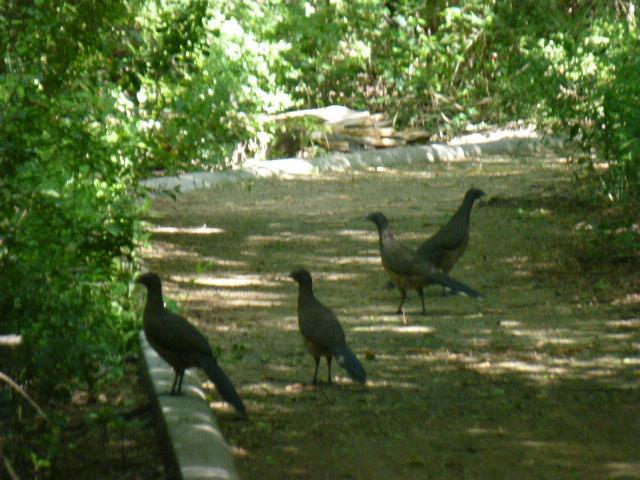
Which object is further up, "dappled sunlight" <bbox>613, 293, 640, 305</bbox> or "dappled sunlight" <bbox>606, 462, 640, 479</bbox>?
"dappled sunlight" <bbox>613, 293, 640, 305</bbox>

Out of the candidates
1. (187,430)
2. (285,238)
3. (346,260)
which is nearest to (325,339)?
(187,430)

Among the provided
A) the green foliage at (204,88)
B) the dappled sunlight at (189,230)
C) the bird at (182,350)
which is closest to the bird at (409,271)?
the green foliage at (204,88)

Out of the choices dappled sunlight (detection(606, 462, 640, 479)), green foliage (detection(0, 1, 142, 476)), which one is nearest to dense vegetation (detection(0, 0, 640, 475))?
green foliage (detection(0, 1, 142, 476))

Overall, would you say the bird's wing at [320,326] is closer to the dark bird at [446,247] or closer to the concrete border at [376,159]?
the dark bird at [446,247]

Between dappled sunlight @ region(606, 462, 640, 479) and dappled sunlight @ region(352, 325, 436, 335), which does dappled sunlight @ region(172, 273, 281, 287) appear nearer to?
dappled sunlight @ region(352, 325, 436, 335)

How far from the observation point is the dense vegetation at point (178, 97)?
21.7ft

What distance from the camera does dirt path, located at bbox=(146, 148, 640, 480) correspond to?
6637 millimetres

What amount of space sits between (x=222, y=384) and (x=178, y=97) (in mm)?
7154

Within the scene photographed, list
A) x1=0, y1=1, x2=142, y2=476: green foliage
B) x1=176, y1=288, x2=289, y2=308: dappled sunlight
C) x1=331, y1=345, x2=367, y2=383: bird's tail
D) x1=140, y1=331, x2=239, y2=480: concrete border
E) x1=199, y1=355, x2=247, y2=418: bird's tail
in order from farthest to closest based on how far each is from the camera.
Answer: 1. x1=176, y1=288, x2=289, y2=308: dappled sunlight
2. x1=331, y1=345, x2=367, y2=383: bird's tail
3. x1=199, y1=355, x2=247, y2=418: bird's tail
4. x1=0, y1=1, x2=142, y2=476: green foliage
5. x1=140, y1=331, x2=239, y2=480: concrete border

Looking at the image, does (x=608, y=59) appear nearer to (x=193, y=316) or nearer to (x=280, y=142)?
(x=193, y=316)

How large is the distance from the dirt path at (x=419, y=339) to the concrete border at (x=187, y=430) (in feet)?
0.69

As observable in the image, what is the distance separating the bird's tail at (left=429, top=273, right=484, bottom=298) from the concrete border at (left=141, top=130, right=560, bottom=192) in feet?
23.7

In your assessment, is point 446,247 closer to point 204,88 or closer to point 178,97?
point 178,97

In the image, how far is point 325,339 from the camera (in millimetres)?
7824
